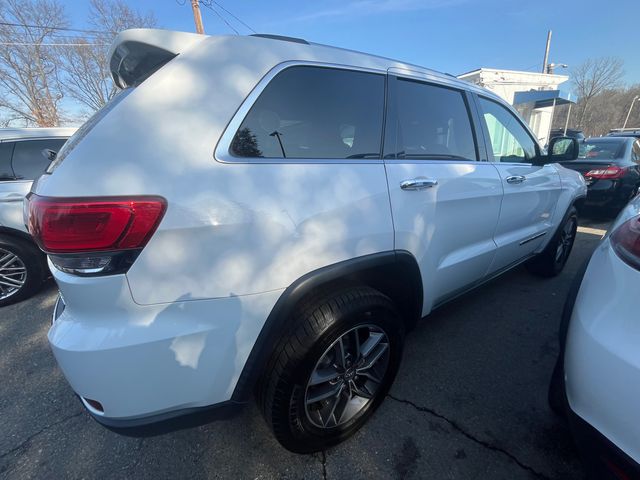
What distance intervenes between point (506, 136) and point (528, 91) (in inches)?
840

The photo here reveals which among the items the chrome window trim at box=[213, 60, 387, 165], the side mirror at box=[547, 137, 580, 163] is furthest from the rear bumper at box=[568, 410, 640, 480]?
the side mirror at box=[547, 137, 580, 163]

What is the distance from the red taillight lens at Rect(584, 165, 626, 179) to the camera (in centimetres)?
540

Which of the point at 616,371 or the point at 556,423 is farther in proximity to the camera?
the point at 556,423

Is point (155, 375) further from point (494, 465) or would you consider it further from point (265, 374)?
point (494, 465)

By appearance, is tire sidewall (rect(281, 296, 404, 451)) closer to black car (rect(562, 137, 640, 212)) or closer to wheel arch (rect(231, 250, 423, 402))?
wheel arch (rect(231, 250, 423, 402))

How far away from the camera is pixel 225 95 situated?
1.19 meters

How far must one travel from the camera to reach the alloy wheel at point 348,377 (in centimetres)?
162

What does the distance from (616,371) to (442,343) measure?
1637mm

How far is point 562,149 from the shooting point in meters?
3.02

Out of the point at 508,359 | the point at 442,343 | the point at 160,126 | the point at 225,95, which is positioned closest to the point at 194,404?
the point at 160,126

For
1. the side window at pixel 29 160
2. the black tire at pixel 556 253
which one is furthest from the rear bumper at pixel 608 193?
the side window at pixel 29 160

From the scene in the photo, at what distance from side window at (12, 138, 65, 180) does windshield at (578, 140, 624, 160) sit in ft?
28.4

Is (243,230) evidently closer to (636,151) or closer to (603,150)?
(603,150)

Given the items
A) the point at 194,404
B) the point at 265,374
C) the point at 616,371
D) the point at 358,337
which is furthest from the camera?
the point at 358,337
